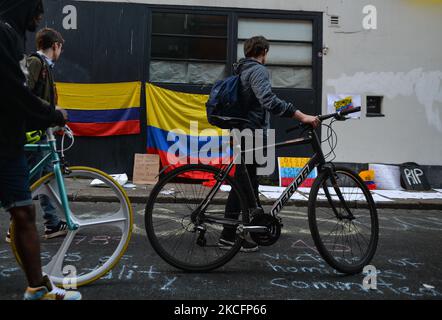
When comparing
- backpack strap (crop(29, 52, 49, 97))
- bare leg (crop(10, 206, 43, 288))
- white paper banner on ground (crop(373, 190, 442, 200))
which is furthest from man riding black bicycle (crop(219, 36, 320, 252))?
white paper banner on ground (crop(373, 190, 442, 200))

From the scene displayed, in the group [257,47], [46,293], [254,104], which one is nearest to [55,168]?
[46,293]

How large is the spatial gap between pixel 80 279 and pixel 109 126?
6.37 m

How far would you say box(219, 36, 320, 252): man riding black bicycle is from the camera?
342 centimetres

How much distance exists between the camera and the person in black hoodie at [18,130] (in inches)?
91.1

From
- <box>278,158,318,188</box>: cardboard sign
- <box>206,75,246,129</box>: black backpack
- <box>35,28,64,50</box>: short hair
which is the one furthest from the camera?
<box>278,158,318,188</box>: cardboard sign

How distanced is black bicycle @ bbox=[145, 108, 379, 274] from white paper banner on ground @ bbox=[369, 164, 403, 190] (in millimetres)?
5588

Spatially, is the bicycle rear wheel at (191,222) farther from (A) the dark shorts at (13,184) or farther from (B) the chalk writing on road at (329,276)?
(A) the dark shorts at (13,184)

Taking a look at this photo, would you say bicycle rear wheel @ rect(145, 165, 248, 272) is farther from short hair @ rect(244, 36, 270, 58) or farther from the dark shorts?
short hair @ rect(244, 36, 270, 58)

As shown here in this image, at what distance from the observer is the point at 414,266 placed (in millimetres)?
3709

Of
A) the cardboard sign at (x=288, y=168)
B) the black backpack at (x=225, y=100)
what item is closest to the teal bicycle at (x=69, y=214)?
the black backpack at (x=225, y=100)

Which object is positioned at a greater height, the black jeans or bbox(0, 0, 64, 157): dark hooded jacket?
bbox(0, 0, 64, 157): dark hooded jacket

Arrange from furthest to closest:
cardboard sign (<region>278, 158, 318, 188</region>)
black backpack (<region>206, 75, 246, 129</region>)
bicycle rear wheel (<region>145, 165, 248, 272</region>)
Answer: cardboard sign (<region>278, 158, 318, 188</region>) < black backpack (<region>206, 75, 246, 129</region>) < bicycle rear wheel (<region>145, 165, 248, 272</region>)

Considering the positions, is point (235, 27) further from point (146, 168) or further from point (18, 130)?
point (18, 130)

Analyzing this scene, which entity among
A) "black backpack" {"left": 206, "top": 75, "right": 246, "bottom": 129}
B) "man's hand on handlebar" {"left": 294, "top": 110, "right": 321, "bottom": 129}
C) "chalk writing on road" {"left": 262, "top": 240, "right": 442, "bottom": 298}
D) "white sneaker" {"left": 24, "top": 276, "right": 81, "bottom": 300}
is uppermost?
"black backpack" {"left": 206, "top": 75, "right": 246, "bottom": 129}
